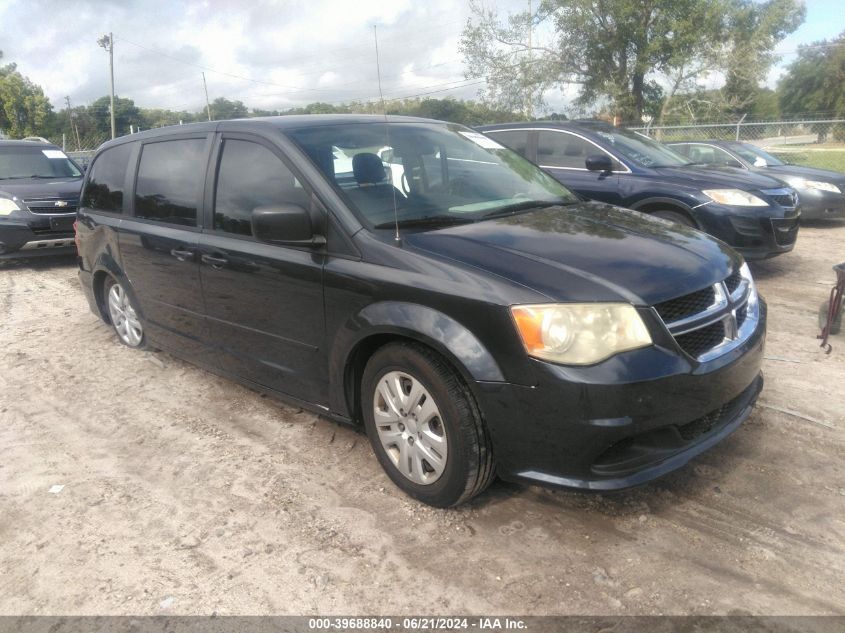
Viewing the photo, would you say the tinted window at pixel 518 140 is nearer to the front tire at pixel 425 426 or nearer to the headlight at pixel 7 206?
the front tire at pixel 425 426

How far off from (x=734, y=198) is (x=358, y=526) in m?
5.47

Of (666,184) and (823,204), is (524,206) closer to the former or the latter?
(666,184)

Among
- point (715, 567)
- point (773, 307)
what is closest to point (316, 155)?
point (715, 567)

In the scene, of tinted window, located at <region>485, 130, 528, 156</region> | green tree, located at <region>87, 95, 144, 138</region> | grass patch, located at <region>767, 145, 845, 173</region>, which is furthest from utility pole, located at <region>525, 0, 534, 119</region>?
green tree, located at <region>87, 95, 144, 138</region>

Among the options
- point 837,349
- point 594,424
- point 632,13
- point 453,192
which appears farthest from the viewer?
point 632,13

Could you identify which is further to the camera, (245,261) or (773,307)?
(773,307)

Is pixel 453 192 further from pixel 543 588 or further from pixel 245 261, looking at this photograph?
pixel 543 588


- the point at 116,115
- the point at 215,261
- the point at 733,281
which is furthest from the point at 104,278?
the point at 116,115

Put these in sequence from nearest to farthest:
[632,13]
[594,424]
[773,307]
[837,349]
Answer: [594,424] → [837,349] → [773,307] → [632,13]

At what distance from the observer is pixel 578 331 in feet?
8.08

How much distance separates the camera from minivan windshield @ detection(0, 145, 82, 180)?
983 cm

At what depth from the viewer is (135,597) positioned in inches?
98.1

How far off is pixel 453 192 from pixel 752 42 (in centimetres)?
2553

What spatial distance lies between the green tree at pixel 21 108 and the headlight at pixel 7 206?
→ 50.7 metres
